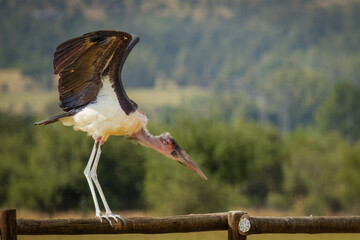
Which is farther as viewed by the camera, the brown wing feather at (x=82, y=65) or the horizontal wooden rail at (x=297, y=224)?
the brown wing feather at (x=82, y=65)

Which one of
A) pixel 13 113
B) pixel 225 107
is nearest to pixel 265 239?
pixel 13 113

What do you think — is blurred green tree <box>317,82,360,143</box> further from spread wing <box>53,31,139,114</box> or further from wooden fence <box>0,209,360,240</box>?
spread wing <box>53,31,139,114</box>

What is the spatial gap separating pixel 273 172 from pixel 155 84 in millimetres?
32389

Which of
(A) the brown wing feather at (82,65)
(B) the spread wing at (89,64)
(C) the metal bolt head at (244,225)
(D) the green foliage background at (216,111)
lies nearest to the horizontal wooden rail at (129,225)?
(C) the metal bolt head at (244,225)

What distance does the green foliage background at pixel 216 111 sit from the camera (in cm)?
4075

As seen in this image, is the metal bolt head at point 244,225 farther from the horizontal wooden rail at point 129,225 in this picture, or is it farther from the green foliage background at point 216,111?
the green foliage background at point 216,111

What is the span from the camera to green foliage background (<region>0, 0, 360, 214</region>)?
40.8 meters

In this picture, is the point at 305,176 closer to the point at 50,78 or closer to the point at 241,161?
the point at 241,161

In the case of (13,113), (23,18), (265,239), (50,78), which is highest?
(23,18)

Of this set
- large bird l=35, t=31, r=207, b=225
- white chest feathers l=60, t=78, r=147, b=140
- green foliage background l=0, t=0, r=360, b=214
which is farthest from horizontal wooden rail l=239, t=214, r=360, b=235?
green foliage background l=0, t=0, r=360, b=214

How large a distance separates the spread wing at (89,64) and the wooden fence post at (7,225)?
174 cm

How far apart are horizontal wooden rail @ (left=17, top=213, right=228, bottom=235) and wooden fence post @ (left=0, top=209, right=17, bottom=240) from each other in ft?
0.21

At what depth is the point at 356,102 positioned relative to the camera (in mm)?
69875

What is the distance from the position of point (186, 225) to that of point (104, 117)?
57.6 inches
